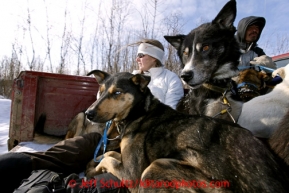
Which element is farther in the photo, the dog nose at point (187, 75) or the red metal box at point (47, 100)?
the red metal box at point (47, 100)

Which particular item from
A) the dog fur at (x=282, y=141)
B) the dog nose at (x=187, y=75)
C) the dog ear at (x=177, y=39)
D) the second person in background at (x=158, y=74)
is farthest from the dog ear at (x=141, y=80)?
the dog fur at (x=282, y=141)

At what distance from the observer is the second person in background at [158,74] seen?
12.4 ft

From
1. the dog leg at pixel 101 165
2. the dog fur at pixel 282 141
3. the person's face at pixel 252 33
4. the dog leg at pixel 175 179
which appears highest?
the person's face at pixel 252 33

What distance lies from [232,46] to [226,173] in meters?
1.65

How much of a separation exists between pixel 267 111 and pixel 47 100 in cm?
348

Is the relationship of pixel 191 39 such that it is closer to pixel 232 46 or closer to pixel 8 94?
pixel 232 46

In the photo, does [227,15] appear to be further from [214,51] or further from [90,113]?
[90,113]

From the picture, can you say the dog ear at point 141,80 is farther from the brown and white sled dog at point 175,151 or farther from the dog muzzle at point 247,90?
the dog muzzle at point 247,90

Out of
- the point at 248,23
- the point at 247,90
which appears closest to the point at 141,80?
the point at 247,90

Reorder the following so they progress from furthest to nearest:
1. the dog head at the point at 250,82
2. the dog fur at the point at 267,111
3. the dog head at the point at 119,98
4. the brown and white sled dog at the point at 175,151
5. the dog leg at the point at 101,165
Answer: the dog head at the point at 250,82, the dog head at the point at 119,98, the dog leg at the point at 101,165, the dog fur at the point at 267,111, the brown and white sled dog at the point at 175,151

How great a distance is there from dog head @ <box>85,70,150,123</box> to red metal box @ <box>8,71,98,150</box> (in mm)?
1425

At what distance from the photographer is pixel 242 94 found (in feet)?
8.80

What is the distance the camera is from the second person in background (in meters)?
3.79

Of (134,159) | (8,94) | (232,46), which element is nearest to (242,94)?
(232,46)
